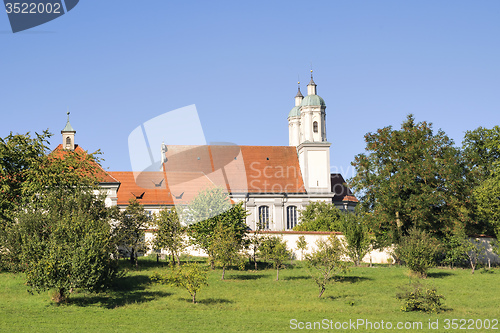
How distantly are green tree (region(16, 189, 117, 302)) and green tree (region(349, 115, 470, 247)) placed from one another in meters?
21.3

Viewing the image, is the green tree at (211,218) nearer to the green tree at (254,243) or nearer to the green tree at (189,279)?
the green tree at (254,243)

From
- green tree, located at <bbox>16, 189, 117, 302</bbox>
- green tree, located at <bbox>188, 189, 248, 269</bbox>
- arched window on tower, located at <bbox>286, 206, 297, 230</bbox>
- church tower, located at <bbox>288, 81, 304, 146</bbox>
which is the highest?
church tower, located at <bbox>288, 81, 304, 146</bbox>

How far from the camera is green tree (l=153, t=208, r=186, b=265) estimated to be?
42.2 meters

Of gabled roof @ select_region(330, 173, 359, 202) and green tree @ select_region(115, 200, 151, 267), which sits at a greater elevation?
gabled roof @ select_region(330, 173, 359, 202)

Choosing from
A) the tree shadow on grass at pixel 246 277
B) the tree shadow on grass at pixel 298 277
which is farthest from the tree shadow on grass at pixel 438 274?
the tree shadow on grass at pixel 246 277

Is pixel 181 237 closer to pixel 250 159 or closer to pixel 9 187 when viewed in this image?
pixel 9 187

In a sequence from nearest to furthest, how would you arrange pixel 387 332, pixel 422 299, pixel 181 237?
pixel 387 332 < pixel 422 299 < pixel 181 237

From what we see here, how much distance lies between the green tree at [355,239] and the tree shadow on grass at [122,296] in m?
14.8

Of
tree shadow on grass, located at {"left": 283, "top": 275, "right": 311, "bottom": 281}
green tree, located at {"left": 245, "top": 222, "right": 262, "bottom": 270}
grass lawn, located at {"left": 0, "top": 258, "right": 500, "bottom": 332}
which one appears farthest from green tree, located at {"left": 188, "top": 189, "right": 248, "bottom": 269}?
tree shadow on grass, located at {"left": 283, "top": 275, "right": 311, "bottom": 281}

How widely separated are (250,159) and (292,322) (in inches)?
1833

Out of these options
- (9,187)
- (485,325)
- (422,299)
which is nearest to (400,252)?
(422,299)

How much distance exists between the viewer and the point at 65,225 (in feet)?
102

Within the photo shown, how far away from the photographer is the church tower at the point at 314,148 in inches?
2776

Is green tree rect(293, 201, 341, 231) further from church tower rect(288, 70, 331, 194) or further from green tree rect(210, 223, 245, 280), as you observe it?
green tree rect(210, 223, 245, 280)
